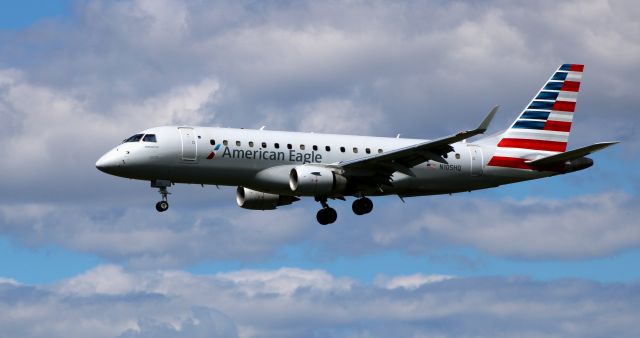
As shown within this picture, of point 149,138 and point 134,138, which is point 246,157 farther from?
point 134,138

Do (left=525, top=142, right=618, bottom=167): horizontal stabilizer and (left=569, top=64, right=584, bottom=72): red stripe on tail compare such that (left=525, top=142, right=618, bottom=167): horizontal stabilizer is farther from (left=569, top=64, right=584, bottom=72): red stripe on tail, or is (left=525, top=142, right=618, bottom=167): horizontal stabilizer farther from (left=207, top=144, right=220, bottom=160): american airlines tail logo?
(left=207, top=144, right=220, bottom=160): american airlines tail logo

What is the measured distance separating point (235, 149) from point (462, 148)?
41.3ft

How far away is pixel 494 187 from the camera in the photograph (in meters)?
72.9

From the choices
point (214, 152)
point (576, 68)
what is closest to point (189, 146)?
point (214, 152)

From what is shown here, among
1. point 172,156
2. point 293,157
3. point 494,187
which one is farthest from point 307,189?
point 494,187

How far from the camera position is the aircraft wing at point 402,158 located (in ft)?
212

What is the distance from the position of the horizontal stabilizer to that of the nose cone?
849 inches

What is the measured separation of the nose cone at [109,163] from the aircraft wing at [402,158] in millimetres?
10634

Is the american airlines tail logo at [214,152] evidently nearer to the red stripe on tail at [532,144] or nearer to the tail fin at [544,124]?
the tail fin at [544,124]

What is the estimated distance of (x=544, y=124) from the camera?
7488 cm

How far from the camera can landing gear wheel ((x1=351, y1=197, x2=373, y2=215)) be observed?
6969cm

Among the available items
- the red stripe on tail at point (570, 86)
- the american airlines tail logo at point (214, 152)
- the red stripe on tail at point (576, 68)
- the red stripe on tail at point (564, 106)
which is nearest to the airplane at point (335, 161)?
the american airlines tail logo at point (214, 152)

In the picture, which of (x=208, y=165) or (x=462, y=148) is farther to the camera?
(x=462, y=148)

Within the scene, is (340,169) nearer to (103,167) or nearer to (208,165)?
(208,165)
